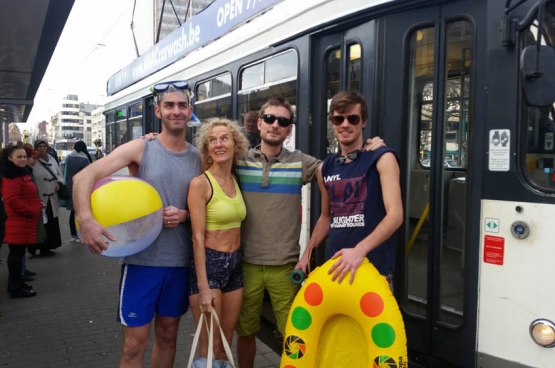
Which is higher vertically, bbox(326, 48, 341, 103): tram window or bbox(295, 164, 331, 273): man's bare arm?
bbox(326, 48, 341, 103): tram window

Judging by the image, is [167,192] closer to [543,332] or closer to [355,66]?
[355,66]

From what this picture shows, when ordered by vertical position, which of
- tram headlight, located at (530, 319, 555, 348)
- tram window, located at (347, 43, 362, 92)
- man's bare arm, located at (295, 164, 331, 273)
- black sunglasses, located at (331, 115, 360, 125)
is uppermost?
tram window, located at (347, 43, 362, 92)

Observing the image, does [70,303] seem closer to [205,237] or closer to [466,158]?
[205,237]

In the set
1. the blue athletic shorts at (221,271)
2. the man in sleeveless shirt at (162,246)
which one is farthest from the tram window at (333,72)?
the blue athletic shorts at (221,271)

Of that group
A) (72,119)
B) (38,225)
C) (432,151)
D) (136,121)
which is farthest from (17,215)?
(72,119)

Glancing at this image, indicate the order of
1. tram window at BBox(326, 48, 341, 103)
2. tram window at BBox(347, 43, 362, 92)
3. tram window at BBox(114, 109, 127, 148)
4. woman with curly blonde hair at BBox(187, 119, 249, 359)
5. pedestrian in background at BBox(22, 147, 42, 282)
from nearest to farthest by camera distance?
1. woman with curly blonde hair at BBox(187, 119, 249, 359)
2. tram window at BBox(347, 43, 362, 92)
3. tram window at BBox(326, 48, 341, 103)
4. pedestrian in background at BBox(22, 147, 42, 282)
5. tram window at BBox(114, 109, 127, 148)

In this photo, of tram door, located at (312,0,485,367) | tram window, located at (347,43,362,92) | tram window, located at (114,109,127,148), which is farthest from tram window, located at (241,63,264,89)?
tram window, located at (114,109,127,148)

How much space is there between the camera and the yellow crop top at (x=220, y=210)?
2.71 meters

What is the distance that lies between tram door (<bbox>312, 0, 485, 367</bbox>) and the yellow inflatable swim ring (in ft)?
2.42

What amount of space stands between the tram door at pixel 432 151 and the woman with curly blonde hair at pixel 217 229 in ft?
3.35

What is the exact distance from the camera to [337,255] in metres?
2.44

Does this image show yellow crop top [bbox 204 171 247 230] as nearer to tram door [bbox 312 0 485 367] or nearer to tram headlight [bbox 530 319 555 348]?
Answer: tram door [bbox 312 0 485 367]

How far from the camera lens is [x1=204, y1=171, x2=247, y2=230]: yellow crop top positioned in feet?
8.90

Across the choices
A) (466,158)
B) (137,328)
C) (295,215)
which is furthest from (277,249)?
(466,158)
